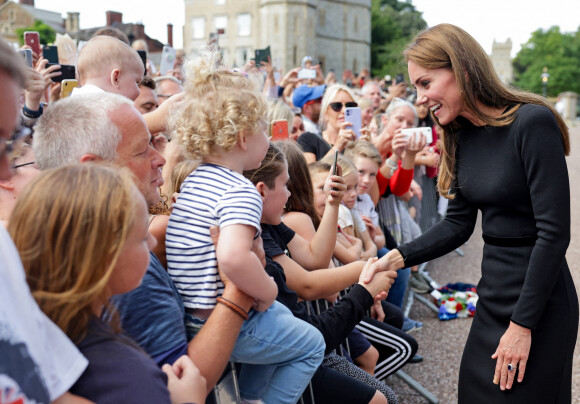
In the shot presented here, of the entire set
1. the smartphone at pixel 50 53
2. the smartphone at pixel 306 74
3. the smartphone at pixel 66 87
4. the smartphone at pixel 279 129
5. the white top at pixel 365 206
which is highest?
the smartphone at pixel 306 74

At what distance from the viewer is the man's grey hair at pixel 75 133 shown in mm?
1820

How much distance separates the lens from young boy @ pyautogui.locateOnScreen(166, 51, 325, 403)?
1.87 metres

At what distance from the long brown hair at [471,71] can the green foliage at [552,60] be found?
→ 7706 cm

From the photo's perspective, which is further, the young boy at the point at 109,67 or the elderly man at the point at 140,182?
the young boy at the point at 109,67

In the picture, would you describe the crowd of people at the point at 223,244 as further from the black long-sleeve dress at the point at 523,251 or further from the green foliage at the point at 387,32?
the green foliage at the point at 387,32

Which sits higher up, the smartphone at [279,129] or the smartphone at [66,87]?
the smartphone at [66,87]

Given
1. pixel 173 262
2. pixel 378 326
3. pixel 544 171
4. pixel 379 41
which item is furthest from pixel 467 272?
pixel 379 41

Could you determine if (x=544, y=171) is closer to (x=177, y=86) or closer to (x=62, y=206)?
(x=62, y=206)

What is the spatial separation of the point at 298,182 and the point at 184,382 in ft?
6.06

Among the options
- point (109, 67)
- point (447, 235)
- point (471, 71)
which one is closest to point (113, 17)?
point (109, 67)

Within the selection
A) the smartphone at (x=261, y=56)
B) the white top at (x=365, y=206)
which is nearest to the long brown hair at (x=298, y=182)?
the white top at (x=365, y=206)

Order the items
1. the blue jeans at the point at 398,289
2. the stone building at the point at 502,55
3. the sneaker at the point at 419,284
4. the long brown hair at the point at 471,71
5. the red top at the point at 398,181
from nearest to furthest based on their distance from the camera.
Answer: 1. the long brown hair at the point at 471,71
2. the blue jeans at the point at 398,289
3. the red top at the point at 398,181
4. the sneaker at the point at 419,284
5. the stone building at the point at 502,55

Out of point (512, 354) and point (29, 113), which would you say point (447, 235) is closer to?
point (512, 354)

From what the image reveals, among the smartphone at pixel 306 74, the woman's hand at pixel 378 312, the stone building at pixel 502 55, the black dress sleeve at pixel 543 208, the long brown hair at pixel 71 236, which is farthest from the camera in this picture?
the stone building at pixel 502 55
